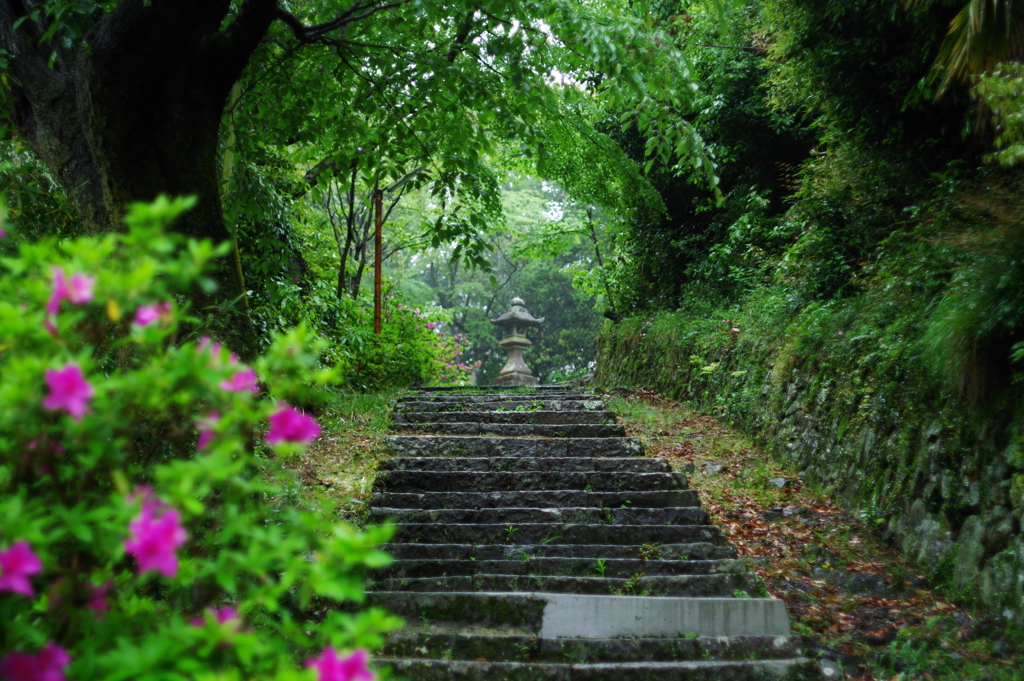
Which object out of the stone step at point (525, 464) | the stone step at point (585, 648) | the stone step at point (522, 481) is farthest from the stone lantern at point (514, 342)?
the stone step at point (585, 648)

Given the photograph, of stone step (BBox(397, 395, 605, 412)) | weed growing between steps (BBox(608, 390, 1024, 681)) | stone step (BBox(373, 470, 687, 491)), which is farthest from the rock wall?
stone step (BBox(397, 395, 605, 412))

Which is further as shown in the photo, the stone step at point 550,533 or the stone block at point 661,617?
the stone step at point 550,533

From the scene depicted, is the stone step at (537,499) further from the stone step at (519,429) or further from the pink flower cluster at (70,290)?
the pink flower cluster at (70,290)

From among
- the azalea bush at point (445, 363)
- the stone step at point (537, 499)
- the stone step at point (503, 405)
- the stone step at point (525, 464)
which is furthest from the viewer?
the azalea bush at point (445, 363)

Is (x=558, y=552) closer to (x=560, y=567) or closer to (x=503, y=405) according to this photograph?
(x=560, y=567)

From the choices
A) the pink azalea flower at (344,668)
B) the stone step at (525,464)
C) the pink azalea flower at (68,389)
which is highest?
the pink azalea flower at (68,389)

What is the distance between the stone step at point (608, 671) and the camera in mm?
Result: 3340

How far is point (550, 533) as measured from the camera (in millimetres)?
4750

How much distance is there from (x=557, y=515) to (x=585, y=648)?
1.38 metres

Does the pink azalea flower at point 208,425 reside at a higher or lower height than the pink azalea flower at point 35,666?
higher

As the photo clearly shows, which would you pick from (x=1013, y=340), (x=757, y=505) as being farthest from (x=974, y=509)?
(x=757, y=505)

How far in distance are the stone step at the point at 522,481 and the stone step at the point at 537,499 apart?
20 centimetres

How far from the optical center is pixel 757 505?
5336mm

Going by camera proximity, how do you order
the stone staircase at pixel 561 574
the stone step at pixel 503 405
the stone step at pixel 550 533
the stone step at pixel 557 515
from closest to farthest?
the stone staircase at pixel 561 574 → the stone step at pixel 550 533 → the stone step at pixel 557 515 → the stone step at pixel 503 405
